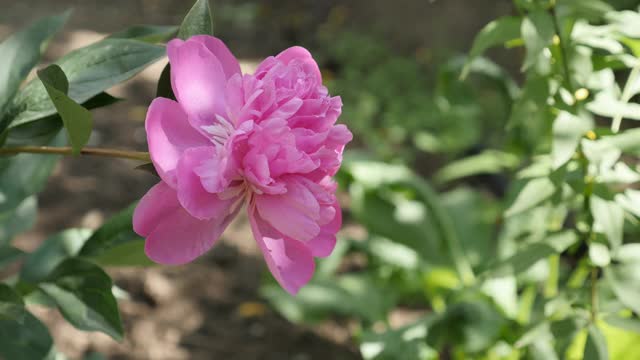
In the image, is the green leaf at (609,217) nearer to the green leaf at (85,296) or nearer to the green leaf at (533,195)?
the green leaf at (533,195)

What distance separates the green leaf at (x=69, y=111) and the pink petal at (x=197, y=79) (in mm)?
110

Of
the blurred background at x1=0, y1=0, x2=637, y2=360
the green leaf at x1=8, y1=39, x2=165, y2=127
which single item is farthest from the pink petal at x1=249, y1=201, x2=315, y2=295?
the blurred background at x1=0, y1=0, x2=637, y2=360

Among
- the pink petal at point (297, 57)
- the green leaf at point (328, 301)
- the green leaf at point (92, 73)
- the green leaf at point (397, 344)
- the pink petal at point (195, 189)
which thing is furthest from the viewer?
the green leaf at point (328, 301)

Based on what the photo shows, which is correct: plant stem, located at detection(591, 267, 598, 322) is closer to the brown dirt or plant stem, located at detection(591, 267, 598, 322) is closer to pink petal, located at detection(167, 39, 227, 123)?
pink petal, located at detection(167, 39, 227, 123)

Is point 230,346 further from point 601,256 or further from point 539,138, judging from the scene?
point 601,256

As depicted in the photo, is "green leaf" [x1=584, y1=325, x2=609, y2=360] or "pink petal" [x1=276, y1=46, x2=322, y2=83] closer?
"pink petal" [x1=276, y1=46, x2=322, y2=83]

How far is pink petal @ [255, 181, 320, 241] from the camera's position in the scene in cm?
75

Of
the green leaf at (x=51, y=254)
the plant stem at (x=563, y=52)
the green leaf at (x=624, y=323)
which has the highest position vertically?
the plant stem at (x=563, y=52)

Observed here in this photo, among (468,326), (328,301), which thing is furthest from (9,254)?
(328,301)

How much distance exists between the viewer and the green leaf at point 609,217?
1.29 metres

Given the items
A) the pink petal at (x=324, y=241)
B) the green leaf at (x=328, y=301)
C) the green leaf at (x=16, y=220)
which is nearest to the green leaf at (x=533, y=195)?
the pink petal at (x=324, y=241)

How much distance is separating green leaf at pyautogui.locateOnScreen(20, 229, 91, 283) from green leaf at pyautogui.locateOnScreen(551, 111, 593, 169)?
73 centimetres

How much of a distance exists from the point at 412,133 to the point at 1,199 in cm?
272

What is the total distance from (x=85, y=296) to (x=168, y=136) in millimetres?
374
